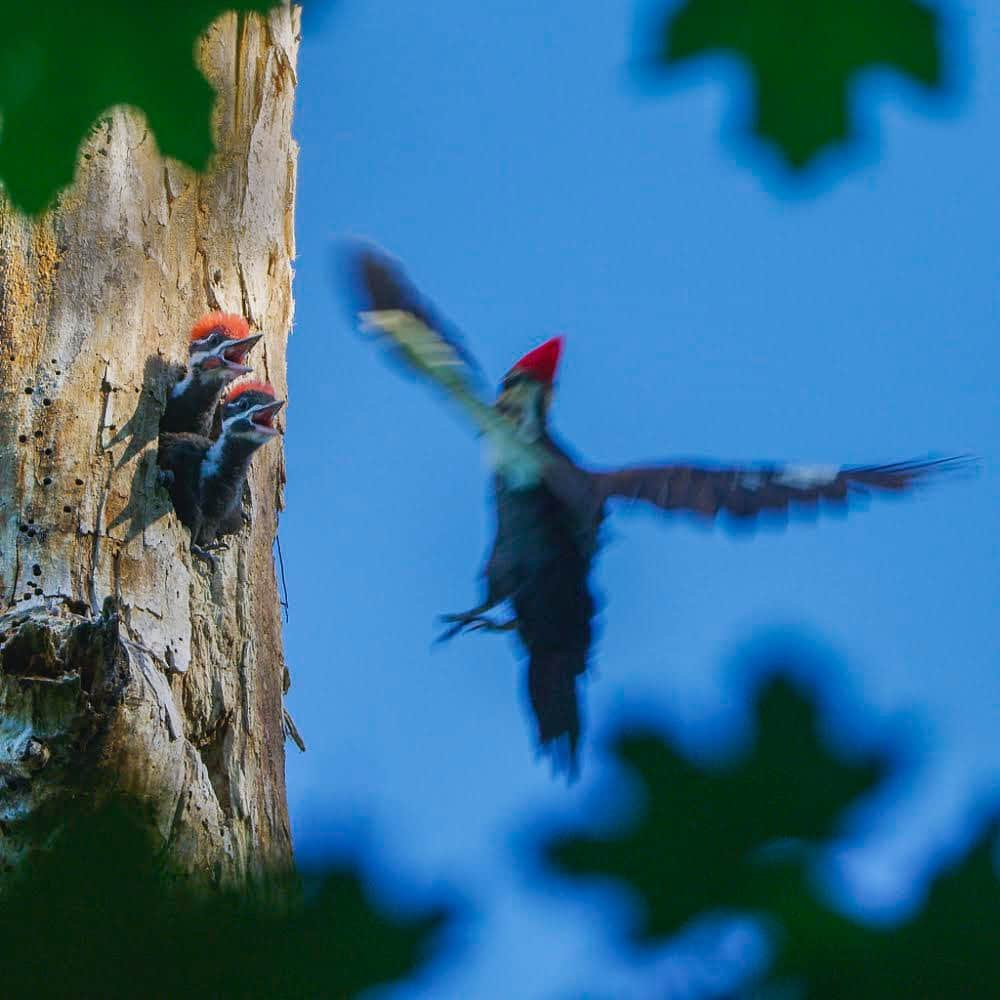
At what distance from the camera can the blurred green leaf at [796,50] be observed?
46.8 inches

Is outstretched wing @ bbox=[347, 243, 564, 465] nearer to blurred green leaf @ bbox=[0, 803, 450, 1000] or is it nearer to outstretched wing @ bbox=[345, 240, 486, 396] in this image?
outstretched wing @ bbox=[345, 240, 486, 396]

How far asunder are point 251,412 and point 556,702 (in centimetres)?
111

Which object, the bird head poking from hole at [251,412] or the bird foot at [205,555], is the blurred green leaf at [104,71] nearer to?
the bird foot at [205,555]

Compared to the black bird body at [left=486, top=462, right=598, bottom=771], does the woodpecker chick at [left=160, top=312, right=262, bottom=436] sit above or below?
above

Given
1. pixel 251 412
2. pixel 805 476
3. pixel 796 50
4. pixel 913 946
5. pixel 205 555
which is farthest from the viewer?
pixel 251 412

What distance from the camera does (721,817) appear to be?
0.89 m

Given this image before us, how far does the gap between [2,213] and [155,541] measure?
3.03 feet

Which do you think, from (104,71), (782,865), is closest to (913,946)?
(782,865)

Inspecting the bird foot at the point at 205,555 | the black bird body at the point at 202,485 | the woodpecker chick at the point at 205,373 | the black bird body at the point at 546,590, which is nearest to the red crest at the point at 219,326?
the woodpecker chick at the point at 205,373

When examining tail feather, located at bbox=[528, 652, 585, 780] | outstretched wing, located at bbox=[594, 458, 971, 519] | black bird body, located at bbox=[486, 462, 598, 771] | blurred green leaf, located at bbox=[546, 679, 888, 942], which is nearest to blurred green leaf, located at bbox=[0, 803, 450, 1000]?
blurred green leaf, located at bbox=[546, 679, 888, 942]

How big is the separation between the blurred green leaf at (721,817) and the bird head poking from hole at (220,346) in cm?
270

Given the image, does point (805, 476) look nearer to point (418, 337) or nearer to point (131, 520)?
point (418, 337)

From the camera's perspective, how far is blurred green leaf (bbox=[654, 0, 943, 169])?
1189 millimetres

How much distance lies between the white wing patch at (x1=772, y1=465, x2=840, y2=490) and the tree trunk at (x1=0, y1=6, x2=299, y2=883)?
1.36m
